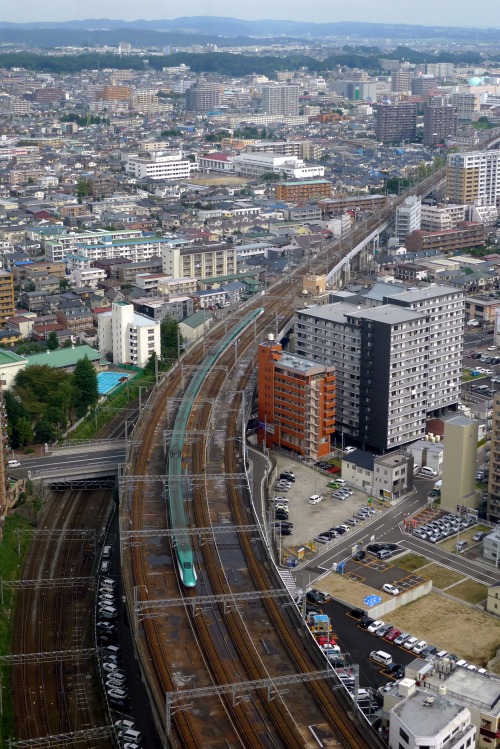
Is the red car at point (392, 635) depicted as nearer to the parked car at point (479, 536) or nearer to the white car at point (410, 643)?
the white car at point (410, 643)

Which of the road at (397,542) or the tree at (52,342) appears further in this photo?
the tree at (52,342)

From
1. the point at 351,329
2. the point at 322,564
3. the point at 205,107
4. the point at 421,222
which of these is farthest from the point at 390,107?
the point at 322,564

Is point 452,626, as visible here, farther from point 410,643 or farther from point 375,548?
point 375,548

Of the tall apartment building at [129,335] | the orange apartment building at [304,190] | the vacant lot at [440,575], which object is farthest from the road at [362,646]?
the orange apartment building at [304,190]

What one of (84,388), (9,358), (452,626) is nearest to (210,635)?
(452,626)

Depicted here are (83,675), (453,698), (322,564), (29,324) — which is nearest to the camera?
(453,698)

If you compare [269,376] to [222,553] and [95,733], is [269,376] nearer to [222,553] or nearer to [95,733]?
[222,553]
